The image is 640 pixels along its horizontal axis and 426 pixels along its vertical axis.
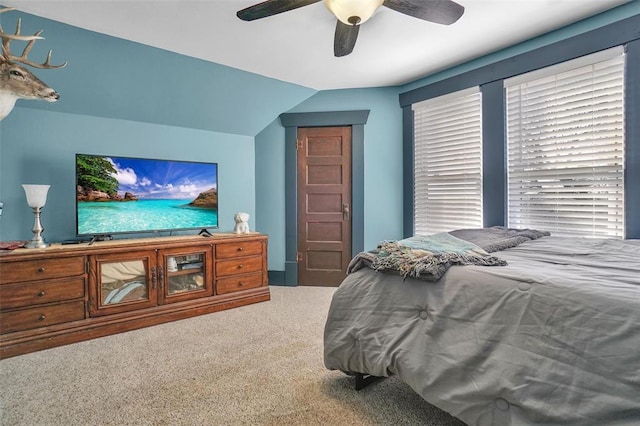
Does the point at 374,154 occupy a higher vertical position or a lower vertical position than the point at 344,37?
lower

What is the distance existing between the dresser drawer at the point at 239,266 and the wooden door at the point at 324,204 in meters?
0.78

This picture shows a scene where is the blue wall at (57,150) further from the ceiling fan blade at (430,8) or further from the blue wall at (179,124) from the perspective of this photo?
the ceiling fan blade at (430,8)

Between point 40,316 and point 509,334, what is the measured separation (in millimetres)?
2929

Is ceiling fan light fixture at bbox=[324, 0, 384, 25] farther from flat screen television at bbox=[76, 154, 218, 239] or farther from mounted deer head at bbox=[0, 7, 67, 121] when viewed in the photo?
flat screen television at bbox=[76, 154, 218, 239]

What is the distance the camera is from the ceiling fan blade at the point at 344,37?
6.24 ft

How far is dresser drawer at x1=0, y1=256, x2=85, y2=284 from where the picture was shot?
2.12 meters

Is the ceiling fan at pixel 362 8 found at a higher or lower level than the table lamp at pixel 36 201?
higher

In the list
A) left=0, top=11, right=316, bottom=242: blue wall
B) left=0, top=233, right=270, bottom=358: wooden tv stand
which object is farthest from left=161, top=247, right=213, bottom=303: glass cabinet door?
left=0, top=11, right=316, bottom=242: blue wall

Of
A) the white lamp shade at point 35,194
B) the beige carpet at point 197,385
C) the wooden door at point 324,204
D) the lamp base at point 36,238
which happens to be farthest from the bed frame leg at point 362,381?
the white lamp shade at point 35,194

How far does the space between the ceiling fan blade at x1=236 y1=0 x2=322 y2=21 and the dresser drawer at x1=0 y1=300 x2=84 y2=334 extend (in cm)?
239

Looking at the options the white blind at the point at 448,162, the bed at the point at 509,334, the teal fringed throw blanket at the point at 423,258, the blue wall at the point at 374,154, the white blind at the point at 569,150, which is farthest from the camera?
the blue wall at the point at 374,154

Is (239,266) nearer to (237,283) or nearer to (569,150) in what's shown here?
(237,283)

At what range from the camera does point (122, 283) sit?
2.59 meters

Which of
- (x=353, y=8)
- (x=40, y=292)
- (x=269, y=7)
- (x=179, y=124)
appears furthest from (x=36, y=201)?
(x=353, y=8)
